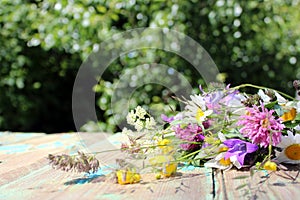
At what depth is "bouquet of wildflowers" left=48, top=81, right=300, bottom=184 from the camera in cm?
98

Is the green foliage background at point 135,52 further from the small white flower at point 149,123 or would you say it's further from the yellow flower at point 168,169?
the yellow flower at point 168,169

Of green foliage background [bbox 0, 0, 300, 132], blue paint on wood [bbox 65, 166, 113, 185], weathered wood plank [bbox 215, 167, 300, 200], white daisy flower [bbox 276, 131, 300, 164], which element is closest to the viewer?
weathered wood plank [bbox 215, 167, 300, 200]

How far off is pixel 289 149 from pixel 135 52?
1860 mm

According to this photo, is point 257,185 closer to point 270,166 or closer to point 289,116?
point 270,166

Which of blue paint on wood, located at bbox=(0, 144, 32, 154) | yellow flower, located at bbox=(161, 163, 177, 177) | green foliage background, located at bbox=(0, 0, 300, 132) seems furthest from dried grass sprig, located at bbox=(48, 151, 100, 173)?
green foliage background, located at bbox=(0, 0, 300, 132)

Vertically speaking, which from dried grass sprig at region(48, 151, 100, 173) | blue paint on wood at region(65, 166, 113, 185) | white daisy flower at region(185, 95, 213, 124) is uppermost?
white daisy flower at region(185, 95, 213, 124)

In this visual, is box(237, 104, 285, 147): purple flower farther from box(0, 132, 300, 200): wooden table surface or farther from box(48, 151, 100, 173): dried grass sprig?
box(48, 151, 100, 173): dried grass sprig

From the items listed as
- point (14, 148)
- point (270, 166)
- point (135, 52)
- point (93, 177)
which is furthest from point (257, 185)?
point (135, 52)

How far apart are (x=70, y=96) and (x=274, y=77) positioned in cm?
149

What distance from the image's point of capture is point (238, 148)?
1.04 m

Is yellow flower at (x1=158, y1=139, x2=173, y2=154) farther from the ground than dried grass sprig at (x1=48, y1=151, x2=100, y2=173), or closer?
farther from the ground

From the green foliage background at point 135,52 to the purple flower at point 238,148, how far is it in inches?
67.0

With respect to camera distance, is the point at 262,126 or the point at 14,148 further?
the point at 14,148

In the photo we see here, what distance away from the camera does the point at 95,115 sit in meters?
3.08
